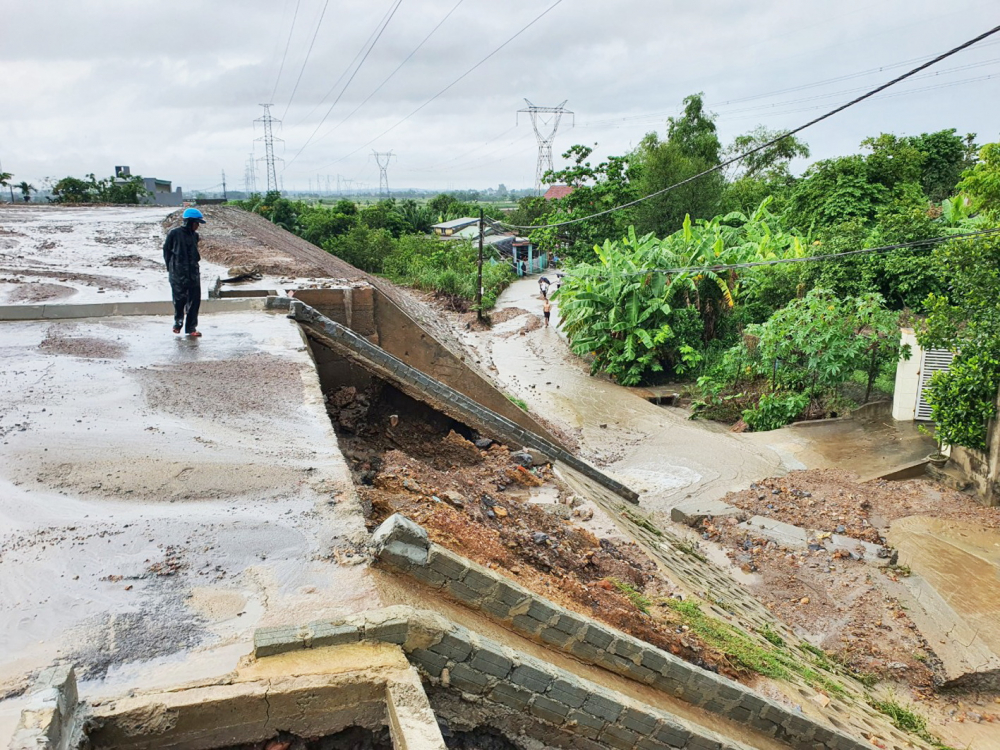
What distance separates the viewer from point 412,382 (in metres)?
7.68

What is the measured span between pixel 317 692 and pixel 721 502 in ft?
28.5

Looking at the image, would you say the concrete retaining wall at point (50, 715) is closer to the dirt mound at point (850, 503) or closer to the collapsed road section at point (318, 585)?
the collapsed road section at point (318, 585)

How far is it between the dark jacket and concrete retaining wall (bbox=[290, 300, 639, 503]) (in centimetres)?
135

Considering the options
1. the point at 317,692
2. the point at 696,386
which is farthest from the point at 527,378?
the point at 317,692

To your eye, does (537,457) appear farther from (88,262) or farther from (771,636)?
(88,262)

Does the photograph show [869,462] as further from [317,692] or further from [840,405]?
[317,692]

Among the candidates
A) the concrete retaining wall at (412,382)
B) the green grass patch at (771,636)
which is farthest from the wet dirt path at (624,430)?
the green grass patch at (771,636)

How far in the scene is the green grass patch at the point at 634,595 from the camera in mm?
5172

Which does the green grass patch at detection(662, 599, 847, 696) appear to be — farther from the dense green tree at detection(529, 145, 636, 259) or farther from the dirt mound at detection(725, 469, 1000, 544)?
the dense green tree at detection(529, 145, 636, 259)

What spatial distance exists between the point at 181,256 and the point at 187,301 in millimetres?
491

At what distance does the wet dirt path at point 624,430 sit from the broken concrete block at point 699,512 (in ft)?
1.71

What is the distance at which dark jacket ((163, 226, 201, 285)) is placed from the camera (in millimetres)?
7277

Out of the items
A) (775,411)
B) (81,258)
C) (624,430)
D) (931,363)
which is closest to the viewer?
(931,363)

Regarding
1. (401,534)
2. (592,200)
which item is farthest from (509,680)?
(592,200)
